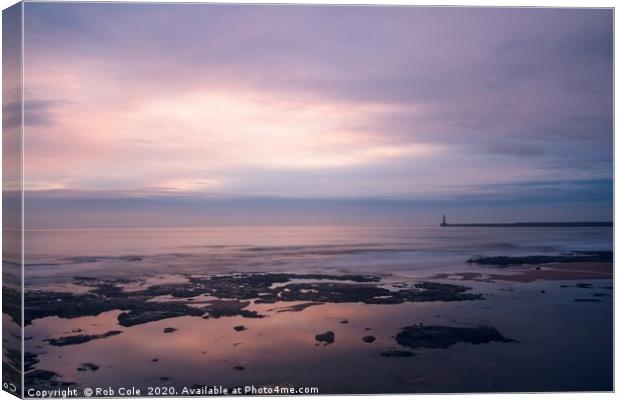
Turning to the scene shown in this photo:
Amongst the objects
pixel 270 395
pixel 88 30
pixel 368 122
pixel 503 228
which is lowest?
pixel 270 395

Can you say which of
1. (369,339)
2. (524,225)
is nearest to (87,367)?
(369,339)

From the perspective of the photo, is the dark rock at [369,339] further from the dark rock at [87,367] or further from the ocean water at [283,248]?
the dark rock at [87,367]

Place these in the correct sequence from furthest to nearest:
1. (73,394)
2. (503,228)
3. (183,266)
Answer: (503,228), (183,266), (73,394)

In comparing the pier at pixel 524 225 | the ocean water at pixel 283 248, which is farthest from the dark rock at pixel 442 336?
the pier at pixel 524 225

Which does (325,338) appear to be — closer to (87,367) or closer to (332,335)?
(332,335)

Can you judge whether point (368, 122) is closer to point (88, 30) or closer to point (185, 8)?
point (185, 8)

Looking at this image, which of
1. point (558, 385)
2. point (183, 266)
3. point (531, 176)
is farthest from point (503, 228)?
point (183, 266)

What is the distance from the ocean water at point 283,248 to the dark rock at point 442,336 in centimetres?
48

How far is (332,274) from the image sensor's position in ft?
14.9

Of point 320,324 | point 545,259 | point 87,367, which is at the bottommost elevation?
point 87,367

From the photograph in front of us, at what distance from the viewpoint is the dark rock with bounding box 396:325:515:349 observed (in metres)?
4.34

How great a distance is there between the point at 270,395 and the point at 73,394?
1493 millimetres

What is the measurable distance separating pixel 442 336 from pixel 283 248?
1.49 meters

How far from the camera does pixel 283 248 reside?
15.3 feet
